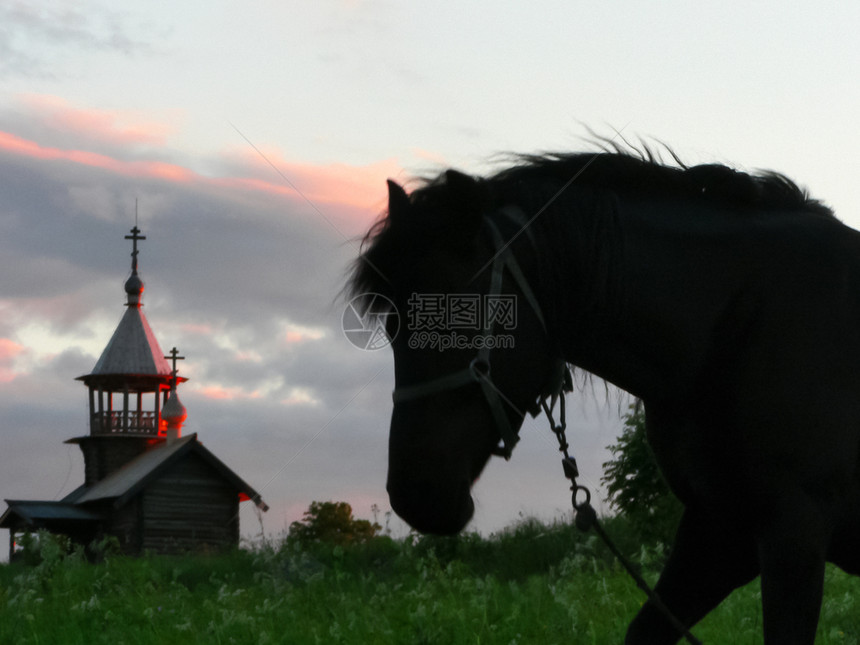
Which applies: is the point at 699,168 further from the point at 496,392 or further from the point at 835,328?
the point at 496,392

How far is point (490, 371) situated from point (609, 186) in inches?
33.8

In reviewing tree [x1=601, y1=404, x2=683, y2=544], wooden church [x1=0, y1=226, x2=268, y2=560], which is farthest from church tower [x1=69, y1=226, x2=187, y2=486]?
tree [x1=601, y1=404, x2=683, y2=544]

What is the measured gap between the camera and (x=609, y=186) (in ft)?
10.3

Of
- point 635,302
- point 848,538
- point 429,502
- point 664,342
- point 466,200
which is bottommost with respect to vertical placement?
point 848,538

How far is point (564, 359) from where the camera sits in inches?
115

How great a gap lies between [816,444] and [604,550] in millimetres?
11623

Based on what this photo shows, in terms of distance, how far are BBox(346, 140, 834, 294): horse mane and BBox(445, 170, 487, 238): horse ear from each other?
0.18ft

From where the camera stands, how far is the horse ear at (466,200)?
103 inches

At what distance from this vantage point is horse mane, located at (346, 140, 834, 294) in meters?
2.76

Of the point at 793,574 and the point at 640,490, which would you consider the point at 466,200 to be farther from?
the point at 640,490

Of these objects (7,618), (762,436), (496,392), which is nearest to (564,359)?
(496,392)

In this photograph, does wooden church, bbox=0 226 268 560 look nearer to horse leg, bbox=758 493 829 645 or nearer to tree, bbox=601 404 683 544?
tree, bbox=601 404 683 544

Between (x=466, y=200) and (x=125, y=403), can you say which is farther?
(x=125, y=403)

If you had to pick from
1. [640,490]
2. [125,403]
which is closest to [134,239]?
[125,403]
